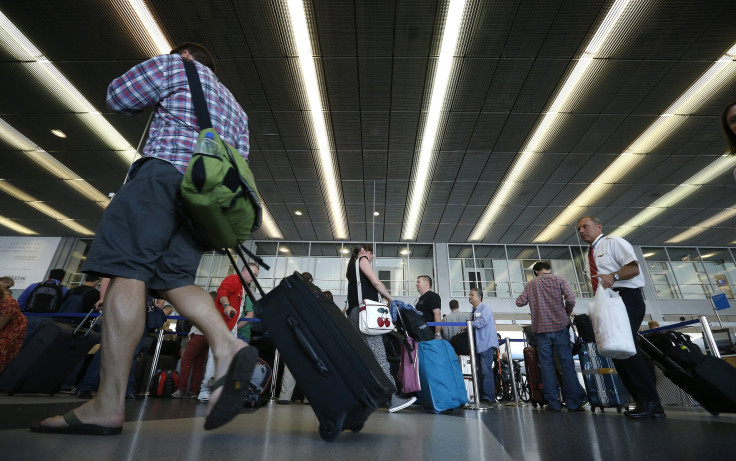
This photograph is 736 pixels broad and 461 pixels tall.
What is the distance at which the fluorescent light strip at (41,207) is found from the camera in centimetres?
930

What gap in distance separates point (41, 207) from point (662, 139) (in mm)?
15946

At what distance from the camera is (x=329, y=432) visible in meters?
1.17

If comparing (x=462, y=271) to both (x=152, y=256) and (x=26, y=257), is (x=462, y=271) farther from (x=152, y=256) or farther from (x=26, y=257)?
(x=26, y=257)

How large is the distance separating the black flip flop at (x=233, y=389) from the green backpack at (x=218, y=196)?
410mm

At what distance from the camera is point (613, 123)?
21.3 ft

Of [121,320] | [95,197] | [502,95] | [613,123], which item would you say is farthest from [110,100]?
[95,197]

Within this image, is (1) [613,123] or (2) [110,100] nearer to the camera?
(2) [110,100]

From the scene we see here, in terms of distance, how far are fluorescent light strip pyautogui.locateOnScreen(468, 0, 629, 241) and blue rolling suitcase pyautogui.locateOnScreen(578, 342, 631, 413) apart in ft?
13.4

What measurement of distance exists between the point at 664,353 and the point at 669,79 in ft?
16.7

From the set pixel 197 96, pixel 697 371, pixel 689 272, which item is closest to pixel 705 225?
pixel 689 272

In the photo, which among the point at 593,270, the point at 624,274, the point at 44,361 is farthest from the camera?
the point at 44,361

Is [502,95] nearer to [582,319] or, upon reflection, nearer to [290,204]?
[582,319]

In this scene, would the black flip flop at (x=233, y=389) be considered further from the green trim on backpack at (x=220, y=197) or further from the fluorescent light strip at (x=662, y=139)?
the fluorescent light strip at (x=662, y=139)

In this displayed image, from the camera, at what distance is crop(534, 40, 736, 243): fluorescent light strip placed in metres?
5.45
